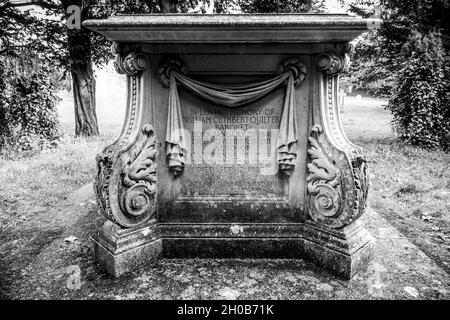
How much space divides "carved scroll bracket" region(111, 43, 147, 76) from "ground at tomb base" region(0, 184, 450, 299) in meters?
1.62

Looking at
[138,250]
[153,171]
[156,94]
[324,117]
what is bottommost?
[138,250]

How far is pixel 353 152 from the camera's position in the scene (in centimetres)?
261

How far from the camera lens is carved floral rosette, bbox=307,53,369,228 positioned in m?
2.54

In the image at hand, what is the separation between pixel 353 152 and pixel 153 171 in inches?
65.2

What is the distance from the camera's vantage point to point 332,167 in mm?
2639

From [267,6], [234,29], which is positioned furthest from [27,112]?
[267,6]

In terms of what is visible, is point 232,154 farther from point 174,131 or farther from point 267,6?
point 267,6

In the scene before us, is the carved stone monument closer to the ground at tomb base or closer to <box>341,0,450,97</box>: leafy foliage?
the ground at tomb base

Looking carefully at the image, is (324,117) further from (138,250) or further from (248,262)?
(138,250)

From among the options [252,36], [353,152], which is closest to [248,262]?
[353,152]

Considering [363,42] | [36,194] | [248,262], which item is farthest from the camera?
[363,42]

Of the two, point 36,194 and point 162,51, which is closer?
point 162,51

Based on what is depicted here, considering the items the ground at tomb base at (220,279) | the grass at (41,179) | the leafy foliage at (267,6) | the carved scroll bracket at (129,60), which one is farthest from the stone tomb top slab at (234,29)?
the leafy foliage at (267,6)

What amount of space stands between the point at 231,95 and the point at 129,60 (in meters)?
0.87
